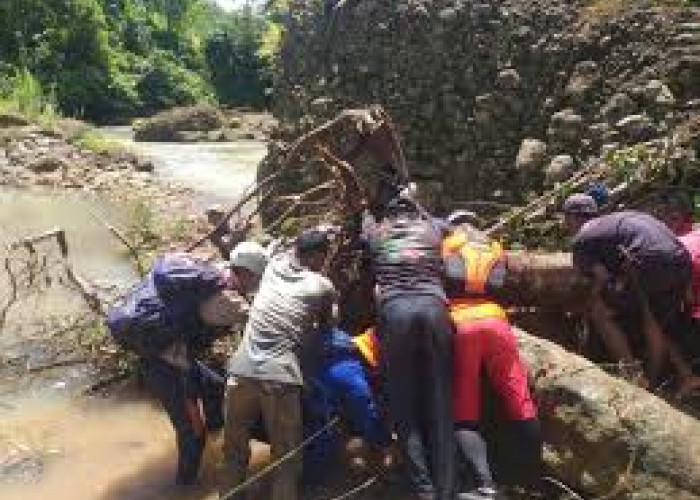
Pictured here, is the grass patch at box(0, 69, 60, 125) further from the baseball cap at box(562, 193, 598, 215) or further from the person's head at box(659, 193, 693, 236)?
the baseball cap at box(562, 193, 598, 215)

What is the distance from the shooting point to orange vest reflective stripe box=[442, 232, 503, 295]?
21.5 feet

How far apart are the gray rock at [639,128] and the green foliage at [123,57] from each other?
21.8m

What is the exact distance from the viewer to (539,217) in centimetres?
831

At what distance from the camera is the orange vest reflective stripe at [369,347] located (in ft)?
22.8

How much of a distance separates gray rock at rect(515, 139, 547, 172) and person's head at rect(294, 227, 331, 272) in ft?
10.6

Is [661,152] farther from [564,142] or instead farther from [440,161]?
[440,161]

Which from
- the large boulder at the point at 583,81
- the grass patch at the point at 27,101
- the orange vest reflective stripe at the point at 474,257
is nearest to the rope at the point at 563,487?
the orange vest reflective stripe at the point at 474,257

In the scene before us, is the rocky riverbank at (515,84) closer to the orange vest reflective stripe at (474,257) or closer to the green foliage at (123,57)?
the orange vest reflective stripe at (474,257)

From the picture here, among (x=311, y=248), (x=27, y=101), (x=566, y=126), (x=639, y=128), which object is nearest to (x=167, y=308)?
(x=311, y=248)

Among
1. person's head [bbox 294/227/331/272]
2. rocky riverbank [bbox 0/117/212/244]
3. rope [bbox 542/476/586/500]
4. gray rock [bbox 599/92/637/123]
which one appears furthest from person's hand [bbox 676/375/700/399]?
rocky riverbank [bbox 0/117/212/244]

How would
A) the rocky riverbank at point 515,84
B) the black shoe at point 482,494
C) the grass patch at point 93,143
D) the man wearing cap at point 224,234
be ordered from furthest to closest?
the grass patch at point 93,143 → the rocky riverbank at point 515,84 → the man wearing cap at point 224,234 → the black shoe at point 482,494

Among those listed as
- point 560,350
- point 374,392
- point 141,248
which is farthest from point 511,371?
point 141,248

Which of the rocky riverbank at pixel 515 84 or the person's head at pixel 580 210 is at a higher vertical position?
the rocky riverbank at pixel 515 84

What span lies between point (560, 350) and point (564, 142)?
3.12m
